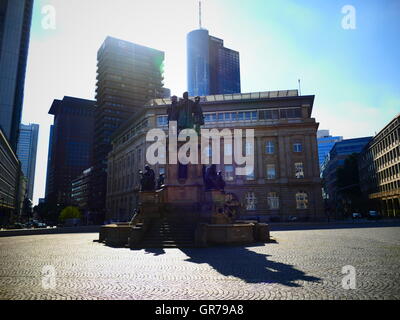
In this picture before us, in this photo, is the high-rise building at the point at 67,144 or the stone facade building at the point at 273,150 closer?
the stone facade building at the point at 273,150

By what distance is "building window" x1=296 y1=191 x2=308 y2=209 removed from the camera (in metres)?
52.9

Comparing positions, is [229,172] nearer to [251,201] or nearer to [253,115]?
[251,201]

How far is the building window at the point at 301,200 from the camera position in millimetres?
52938

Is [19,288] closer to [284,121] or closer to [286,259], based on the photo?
[286,259]

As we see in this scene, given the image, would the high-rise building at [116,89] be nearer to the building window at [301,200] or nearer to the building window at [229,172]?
the building window at [229,172]

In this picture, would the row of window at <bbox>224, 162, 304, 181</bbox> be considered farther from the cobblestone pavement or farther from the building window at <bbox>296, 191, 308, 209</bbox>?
the cobblestone pavement

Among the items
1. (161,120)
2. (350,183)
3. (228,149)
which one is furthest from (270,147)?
(350,183)

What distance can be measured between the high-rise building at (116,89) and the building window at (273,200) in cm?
7036

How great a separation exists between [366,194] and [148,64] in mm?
106293

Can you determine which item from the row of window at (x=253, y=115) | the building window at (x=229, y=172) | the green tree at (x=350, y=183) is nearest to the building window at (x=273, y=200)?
the building window at (x=229, y=172)

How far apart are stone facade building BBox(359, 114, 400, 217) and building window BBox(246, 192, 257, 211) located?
101 ft

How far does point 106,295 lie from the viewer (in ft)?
19.4

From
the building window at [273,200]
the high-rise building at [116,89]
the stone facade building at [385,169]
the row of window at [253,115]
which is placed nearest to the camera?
the building window at [273,200]
